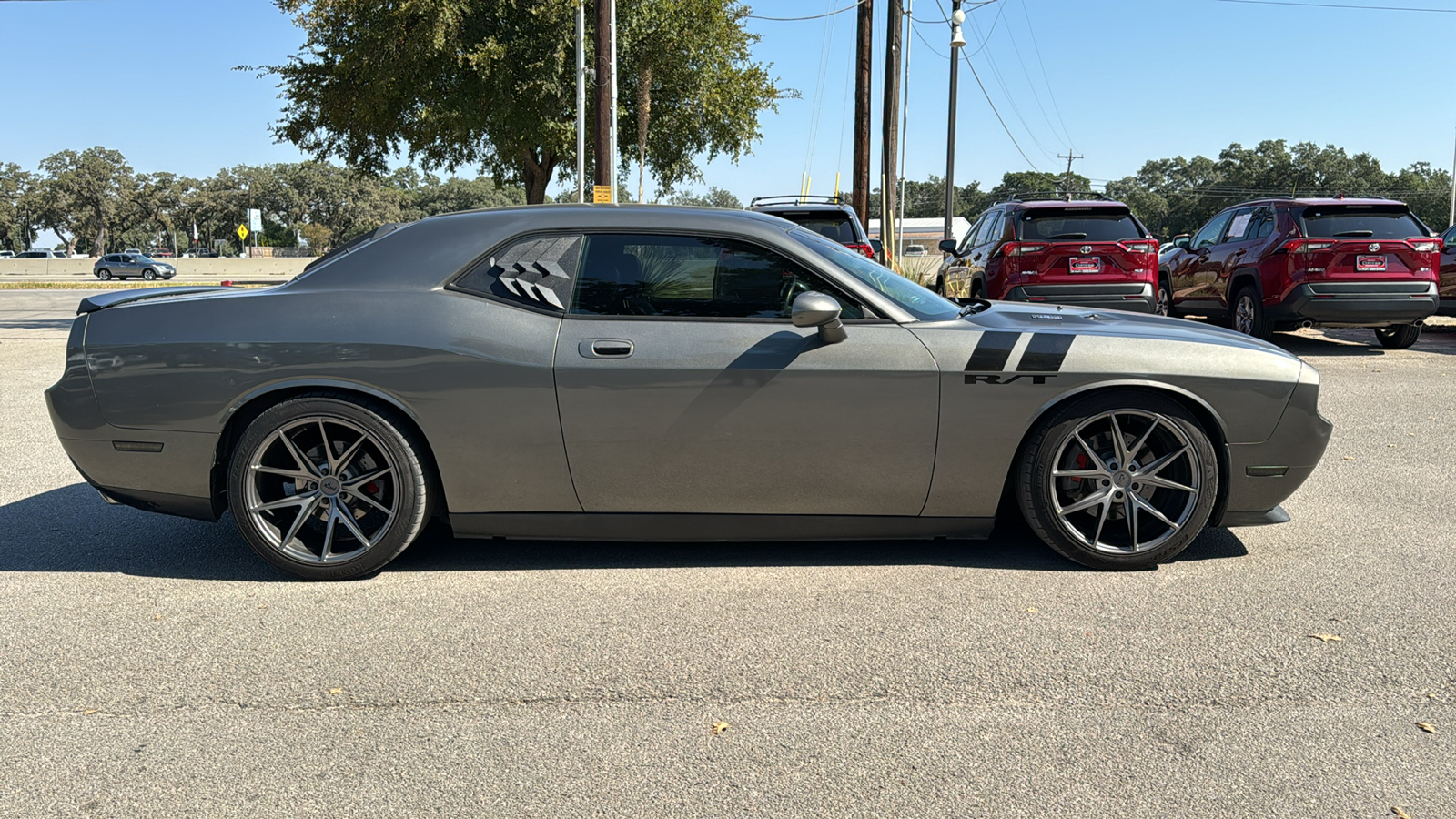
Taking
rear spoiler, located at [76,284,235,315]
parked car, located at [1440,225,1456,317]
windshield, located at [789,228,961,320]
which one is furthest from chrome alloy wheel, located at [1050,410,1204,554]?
parked car, located at [1440,225,1456,317]

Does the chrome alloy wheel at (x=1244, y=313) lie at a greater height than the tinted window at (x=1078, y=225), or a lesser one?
lesser

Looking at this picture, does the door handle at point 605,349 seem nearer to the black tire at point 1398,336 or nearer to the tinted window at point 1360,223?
the tinted window at point 1360,223

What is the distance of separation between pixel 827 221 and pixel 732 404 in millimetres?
8072

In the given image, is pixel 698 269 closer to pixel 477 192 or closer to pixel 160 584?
pixel 160 584

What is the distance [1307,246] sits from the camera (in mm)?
11531

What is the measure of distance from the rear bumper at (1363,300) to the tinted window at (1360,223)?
1.73ft

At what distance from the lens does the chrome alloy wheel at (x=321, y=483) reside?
13.7ft

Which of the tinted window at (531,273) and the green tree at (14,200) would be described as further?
the green tree at (14,200)

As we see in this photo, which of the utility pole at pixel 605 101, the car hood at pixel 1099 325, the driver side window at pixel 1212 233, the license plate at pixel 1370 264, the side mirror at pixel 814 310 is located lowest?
the car hood at pixel 1099 325

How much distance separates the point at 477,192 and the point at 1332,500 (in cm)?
14275

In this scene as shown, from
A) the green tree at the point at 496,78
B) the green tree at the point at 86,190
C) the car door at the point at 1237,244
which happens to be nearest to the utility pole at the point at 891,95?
the green tree at the point at 496,78

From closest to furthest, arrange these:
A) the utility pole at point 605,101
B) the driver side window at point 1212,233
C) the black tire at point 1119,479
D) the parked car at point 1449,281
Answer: the black tire at point 1119,479 < the driver side window at point 1212,233 < the parked car at point 1449,281 < the utility pole at point 605,101

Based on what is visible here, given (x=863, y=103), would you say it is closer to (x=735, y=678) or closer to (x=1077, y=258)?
(x=1077, y=258)

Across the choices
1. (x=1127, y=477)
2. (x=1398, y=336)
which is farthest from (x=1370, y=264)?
(x=1127, y=477)
